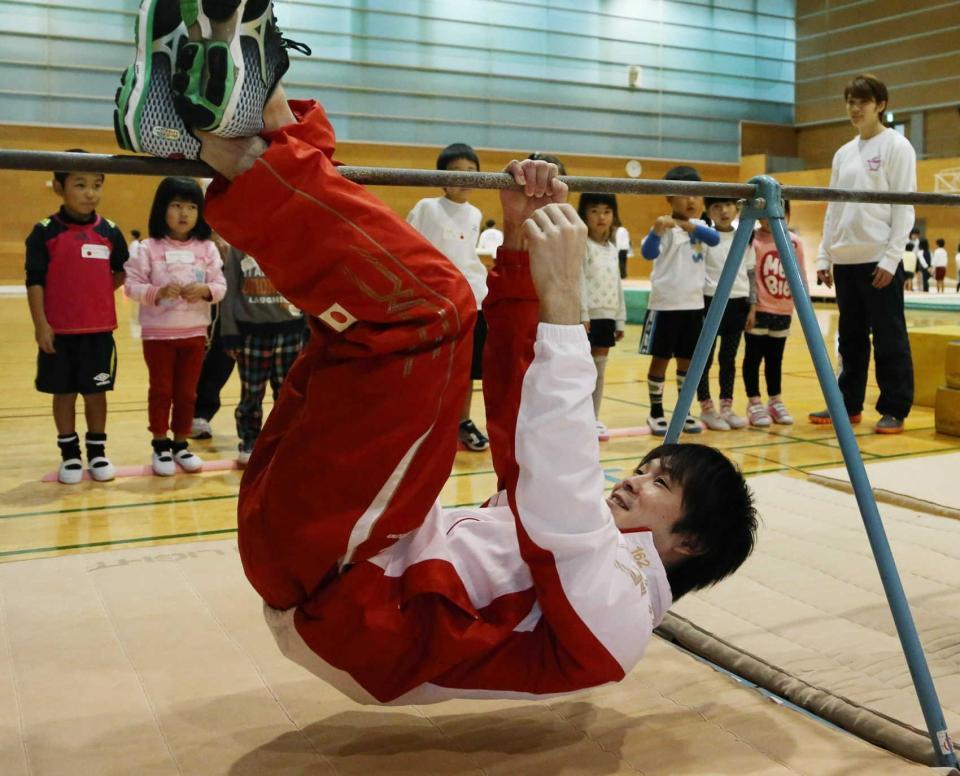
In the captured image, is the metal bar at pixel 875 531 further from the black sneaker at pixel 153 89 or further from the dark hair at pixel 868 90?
the dark hair at pixel 868 90

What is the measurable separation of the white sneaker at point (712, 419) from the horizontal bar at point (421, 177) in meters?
3.01

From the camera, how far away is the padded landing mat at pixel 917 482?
335 centimetres

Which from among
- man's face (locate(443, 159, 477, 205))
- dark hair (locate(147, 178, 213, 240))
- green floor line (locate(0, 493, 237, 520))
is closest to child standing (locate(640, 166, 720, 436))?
man's face (locate(443, 159, 477, 205))

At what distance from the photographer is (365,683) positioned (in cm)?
155

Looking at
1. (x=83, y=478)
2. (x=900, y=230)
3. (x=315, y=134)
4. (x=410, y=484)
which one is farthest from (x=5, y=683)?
(x=900, y=230)

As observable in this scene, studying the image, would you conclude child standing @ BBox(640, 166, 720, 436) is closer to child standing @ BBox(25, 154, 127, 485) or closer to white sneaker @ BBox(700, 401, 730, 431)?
white sneaker @ BBox(700, 401, 730, 431)

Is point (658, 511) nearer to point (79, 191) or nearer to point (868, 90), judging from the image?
point (79, 191)

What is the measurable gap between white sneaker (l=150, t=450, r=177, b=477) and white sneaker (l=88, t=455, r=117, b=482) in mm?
175

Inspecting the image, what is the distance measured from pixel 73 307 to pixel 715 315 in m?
2.65

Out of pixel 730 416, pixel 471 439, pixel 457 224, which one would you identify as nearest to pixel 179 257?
pixel 457 224

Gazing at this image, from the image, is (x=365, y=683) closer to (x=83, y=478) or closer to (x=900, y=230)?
(x=83, y=478)

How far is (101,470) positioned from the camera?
13.1 feet

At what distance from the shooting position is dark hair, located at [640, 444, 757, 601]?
1.69 metres

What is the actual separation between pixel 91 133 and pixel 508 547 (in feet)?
55.9
